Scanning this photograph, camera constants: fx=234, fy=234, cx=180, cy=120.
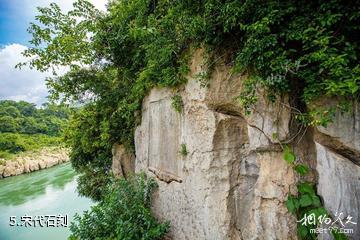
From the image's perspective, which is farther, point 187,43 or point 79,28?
point 79,28

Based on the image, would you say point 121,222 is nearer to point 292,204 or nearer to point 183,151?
point 183,151

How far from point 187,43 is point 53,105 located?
4.63 m

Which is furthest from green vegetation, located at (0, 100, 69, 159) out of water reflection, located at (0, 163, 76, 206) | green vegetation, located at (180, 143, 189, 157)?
green vegetation, located at (180, 143, 189, 157)

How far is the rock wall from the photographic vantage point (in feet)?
60.5

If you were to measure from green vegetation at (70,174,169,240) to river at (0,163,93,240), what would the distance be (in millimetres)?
4650

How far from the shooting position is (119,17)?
5.00 meters

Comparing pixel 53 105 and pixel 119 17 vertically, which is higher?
pixel 119 17

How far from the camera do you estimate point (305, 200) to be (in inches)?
110

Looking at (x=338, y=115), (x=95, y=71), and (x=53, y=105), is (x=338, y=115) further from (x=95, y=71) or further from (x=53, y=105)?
(x=53, y=105)

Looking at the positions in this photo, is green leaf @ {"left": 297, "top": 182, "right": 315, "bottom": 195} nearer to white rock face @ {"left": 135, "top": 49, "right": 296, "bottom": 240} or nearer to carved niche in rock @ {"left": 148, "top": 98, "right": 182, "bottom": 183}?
white rock face @ {"left": 135, "top": 49, "right": 296, "bottom": 240}

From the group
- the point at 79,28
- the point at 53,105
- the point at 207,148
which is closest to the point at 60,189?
the point at 53,105

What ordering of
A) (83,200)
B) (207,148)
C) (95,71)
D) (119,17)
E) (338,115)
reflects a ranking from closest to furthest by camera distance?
1. (338,115)
2. (207,148)
3. (119,17)
4. (95,71)
5. (83,200)

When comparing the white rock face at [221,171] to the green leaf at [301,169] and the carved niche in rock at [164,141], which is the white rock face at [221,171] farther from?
the green leaf at [301,169]

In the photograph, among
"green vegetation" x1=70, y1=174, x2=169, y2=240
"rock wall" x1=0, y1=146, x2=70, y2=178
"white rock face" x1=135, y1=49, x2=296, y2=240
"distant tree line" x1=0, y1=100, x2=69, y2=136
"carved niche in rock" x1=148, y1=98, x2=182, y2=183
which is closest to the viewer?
"white rock face" x1=135, y1=49, x2=296, y2=240
